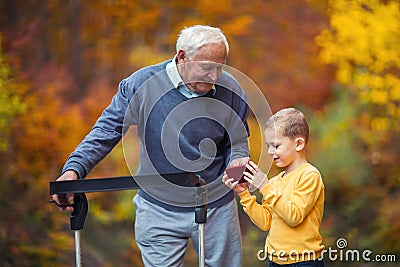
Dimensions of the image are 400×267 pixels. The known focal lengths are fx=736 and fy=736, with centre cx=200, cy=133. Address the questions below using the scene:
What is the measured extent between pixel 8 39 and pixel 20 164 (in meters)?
0.88

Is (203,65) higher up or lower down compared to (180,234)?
higher up

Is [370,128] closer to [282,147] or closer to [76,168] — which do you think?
[282,147]

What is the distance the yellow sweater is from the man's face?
0.40 metres

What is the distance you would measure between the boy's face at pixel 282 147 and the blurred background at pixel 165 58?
2.53 meters

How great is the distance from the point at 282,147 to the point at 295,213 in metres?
0.23

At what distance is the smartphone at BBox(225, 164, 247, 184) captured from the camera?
2340 mm

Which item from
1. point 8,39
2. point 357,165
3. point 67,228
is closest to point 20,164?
point 67,228


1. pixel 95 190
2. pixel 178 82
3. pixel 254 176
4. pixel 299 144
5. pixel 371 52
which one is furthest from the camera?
pixel 371 52

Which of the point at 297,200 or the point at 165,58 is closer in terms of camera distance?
the point at 297,200

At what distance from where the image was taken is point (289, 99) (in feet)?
16.5

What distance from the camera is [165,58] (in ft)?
16.8

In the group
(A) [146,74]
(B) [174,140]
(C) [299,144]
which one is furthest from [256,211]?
(A) [146,74]

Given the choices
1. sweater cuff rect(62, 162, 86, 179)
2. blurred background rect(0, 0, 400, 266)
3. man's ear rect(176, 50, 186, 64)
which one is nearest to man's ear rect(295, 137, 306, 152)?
man's ear rect(176, 50, 186, 64)

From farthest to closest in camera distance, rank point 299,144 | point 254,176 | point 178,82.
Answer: point 178,82
point 299,144
point 254,176
